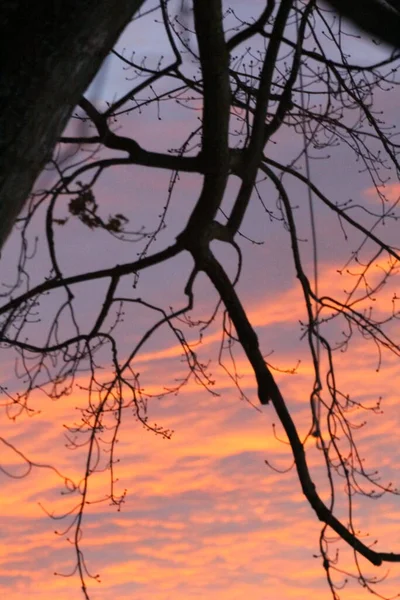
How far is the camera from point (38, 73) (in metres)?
2.19

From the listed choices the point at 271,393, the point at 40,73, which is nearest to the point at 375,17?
the point at 40,73

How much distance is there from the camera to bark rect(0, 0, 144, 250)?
2129 millimetres

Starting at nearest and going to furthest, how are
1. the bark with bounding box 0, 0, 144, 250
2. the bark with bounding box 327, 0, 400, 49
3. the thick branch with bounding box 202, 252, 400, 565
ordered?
the bark with bounding box 0, 0, 144, 250
the bark with bounding box 327, 0, 400, 49
the thick branch with bounding box 202, 252, 400, 565

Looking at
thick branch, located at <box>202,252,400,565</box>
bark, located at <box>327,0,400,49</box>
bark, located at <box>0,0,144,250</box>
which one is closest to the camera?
bark, located at <box>0,0,144,250</box>

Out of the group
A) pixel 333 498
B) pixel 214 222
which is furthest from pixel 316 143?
pixel 333 498

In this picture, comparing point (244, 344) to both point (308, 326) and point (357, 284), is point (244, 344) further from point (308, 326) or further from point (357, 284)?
point (357, 284)

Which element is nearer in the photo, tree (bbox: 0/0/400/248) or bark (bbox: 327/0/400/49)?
tree (bbox: 0/0/400/248)

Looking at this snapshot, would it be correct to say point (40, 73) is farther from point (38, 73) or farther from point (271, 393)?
point (271, 393)

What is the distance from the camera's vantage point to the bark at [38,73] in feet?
6.98

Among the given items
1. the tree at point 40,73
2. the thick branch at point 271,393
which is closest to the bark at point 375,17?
the tree at point 40,73

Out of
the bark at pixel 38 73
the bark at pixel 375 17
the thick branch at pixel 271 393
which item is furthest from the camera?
the thick branch at pixel 271 393

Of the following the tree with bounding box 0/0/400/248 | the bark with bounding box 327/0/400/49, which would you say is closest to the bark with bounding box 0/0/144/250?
the tree with bounding box 0/0/400/248

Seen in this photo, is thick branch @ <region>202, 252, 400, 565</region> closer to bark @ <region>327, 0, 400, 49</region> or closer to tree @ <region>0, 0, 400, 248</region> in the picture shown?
bark @ <region>327, 0, 400, 49</region>

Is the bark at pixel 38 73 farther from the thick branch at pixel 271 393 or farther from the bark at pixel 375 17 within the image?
the thick branch at pixel 271 393
